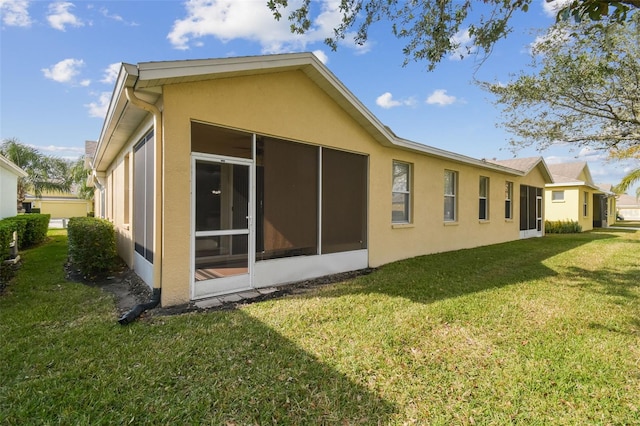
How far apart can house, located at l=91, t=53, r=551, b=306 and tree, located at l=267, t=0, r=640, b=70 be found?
2.83 ft

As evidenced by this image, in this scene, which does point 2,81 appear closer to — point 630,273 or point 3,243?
point 3,243

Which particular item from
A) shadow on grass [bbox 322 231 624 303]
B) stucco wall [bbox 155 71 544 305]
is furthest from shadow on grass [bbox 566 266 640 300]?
stucco wall [bbox 155 71 544 305]

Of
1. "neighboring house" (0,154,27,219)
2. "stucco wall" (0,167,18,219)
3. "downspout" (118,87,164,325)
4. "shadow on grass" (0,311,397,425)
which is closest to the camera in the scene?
"shadow on grass" (0,311,397,425)

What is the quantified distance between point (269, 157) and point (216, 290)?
8.66 feet

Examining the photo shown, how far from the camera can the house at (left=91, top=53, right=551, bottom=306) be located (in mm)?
5125

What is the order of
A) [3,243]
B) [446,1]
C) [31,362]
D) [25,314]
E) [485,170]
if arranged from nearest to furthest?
[31,362] < [25,314] < [446,1] < [3,243] < [485,170]

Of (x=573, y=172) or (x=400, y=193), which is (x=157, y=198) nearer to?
(x=400, y=193)

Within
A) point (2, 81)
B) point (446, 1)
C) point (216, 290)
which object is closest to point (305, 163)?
point (216, 290)

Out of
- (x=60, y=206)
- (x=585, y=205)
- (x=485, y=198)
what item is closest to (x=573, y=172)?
(x=585, y=205)

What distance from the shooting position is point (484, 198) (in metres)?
13.8

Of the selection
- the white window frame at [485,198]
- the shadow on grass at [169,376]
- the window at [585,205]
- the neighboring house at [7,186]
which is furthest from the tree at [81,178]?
the window at [585,205]

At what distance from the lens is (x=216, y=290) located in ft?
18.7

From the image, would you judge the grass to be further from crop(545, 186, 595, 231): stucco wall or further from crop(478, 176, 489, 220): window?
crop(545, 186, 595, 231): stucco wall

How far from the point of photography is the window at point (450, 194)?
38.4ft
